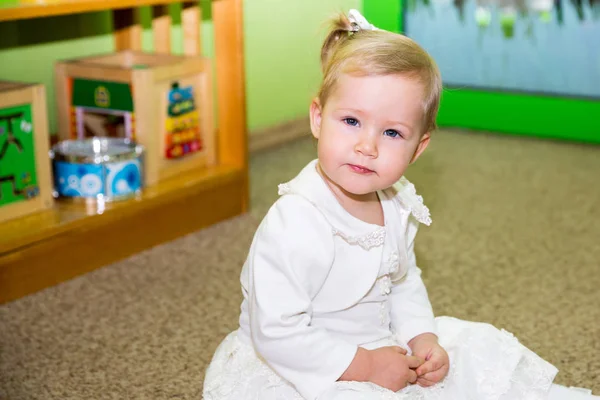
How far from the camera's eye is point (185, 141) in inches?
72.3

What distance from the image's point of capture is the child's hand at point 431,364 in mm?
941

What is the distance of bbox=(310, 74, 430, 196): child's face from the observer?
875 millimetres

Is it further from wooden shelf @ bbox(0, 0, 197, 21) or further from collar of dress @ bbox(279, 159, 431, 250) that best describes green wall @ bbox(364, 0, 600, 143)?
collar of dress @ bbox(279, 159, 431, 250)

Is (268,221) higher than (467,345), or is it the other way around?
(268,221)

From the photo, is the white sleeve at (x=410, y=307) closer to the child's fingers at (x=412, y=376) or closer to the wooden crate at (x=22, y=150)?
the child's fingers at (x=412, y=376)

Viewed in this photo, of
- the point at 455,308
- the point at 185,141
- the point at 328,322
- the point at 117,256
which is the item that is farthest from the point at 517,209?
the point at 328,322

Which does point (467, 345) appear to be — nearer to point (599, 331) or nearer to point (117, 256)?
point (599, 331)

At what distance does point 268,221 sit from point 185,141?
0.98 metres

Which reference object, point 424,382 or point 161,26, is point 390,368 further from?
point 161,26

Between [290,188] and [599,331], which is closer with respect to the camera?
[290,188]

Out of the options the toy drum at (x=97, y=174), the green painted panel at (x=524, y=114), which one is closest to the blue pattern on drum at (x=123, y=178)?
the toy drum at (x=97, y=174)

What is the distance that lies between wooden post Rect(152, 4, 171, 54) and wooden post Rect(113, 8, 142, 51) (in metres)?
0.07

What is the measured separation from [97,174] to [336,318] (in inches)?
32.8

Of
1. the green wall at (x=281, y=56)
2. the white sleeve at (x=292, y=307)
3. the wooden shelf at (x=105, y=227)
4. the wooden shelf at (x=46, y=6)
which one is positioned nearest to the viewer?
the white sleeve at (x=292, y=307)
